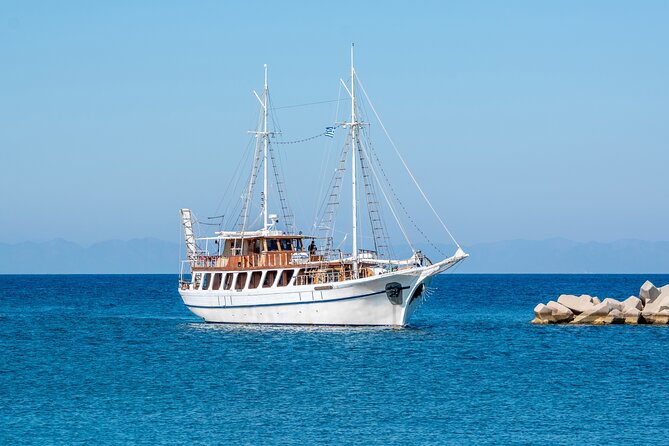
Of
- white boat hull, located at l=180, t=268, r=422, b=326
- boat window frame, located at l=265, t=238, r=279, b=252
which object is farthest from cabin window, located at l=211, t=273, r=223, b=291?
boat window frame, located at l=265, t=238, r=279, b=252

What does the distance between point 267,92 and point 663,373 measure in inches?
1438

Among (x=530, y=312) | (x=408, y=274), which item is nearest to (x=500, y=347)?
(x=408, y=274)

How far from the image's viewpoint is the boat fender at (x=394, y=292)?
2391 inches

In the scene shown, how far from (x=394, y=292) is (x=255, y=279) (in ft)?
32.5

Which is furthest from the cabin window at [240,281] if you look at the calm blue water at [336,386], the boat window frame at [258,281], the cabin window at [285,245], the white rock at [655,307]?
the white rock at [655,307]

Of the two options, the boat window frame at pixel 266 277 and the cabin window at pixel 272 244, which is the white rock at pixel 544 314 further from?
the boat window frame at pixel 266 277

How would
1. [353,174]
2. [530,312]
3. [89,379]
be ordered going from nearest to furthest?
[89,379] → [353,174] → [530,312]

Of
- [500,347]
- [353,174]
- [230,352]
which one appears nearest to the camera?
[230,352]

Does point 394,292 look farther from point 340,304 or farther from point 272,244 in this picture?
point 272,244

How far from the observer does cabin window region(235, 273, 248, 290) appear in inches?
2638

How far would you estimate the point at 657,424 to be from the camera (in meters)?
34.4

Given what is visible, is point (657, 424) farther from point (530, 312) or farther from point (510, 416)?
point (530, 312)

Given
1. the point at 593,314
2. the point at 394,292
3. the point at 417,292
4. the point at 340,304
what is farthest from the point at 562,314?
the point at 340,304

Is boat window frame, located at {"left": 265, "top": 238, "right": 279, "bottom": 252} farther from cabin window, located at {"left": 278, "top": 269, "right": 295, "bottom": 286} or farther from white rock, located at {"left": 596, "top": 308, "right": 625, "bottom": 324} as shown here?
white rock, located at {"left": 596, "top": 308, "right": 625, "bottom": 324}
